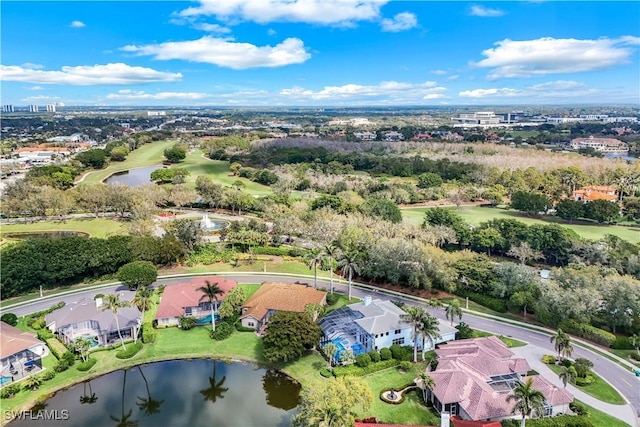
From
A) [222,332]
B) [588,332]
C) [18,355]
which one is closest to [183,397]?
[222,332]

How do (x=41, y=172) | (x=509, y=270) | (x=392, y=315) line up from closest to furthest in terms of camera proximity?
(x=392, y=315), (x=509, y=270), (x=41, y=172)

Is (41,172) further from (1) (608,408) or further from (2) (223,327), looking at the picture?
(1) (608,408)

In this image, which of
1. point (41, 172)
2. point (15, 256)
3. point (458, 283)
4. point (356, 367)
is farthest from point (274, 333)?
point (41, 172)

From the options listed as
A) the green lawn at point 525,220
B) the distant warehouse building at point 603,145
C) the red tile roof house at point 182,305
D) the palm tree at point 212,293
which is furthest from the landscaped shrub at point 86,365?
the distant warehouse building at point 603,145

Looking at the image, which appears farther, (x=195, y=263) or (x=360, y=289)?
(x=195, y=263)

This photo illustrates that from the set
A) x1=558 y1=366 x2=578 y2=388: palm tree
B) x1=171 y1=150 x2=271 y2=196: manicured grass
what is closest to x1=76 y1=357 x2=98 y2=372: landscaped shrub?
x1=558 y1=366 x2=578 y2=388: palm tree

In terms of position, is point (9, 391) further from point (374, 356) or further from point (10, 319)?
point (374, 356)
